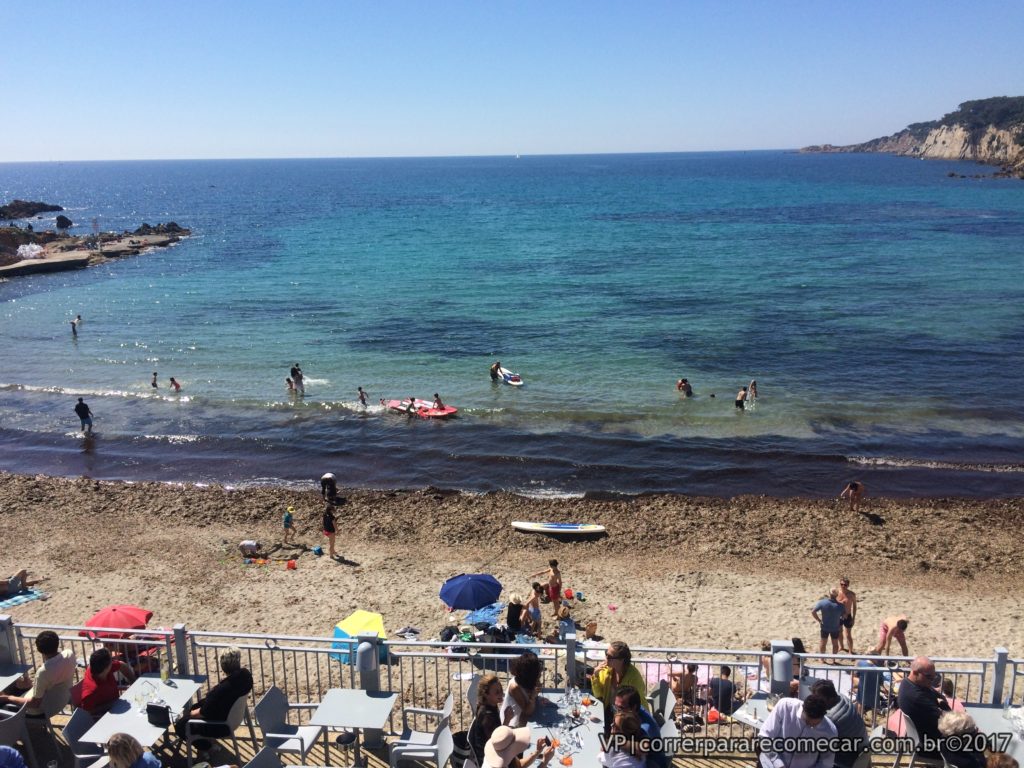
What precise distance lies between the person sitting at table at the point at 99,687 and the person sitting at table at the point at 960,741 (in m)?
8.48

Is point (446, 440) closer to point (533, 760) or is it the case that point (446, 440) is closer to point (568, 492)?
point (568, 492)

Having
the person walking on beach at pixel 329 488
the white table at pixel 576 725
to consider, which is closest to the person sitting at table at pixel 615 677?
the white table at pixel 576 725

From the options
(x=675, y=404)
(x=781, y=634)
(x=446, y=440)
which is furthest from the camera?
(x=675, y=404)

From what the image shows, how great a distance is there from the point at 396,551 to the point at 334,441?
347 inches

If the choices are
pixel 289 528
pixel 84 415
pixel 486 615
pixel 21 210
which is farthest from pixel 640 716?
pixel 21 210

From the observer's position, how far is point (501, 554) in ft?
57.5

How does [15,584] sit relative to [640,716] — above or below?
below

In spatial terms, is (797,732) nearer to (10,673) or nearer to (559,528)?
(10,673)

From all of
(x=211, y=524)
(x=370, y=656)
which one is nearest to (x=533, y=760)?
(x=370, y=656)

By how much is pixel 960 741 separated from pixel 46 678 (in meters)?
9.28

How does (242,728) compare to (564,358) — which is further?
(564,358)

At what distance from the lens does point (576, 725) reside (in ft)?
26.0

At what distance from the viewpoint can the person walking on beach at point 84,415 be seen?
25906 mm

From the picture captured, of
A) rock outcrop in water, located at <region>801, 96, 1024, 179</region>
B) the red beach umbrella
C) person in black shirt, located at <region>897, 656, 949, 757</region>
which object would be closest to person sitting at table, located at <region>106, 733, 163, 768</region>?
the red beach umbrella
